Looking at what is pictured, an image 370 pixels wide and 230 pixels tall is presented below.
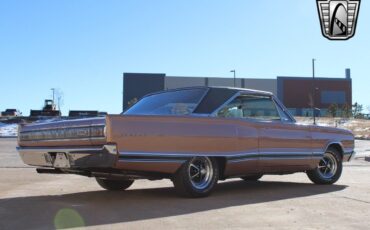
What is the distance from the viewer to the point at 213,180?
745 centimetres

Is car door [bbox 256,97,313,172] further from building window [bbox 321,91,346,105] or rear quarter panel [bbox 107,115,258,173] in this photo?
building window [bbox 321,91,346,105]

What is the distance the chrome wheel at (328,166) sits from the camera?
32.1ft

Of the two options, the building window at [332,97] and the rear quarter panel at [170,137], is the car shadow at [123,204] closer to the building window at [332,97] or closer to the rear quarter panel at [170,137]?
the rear quarter panel at [170,137]

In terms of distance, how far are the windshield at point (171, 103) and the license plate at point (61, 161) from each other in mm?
1613

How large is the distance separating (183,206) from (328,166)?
4.18 metres

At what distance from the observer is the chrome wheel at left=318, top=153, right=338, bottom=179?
32.1ft

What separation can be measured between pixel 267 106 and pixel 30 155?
388cm

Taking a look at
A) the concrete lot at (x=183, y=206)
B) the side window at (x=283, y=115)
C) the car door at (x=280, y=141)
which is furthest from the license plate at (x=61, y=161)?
the side window at (x=283, y=115)

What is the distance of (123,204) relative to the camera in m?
6.90

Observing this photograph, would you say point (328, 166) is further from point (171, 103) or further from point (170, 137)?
point (170, 137)

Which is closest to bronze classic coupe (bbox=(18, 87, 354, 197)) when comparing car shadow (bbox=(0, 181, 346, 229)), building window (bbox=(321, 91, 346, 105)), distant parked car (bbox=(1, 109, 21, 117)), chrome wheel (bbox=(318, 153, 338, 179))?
car shadow (bbox=(0, 181, 346, 229))

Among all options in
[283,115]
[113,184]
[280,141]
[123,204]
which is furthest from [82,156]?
[283,115]

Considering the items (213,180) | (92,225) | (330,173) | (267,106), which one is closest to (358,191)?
(330,173)

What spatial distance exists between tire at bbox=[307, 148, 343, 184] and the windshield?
3.03 meters
